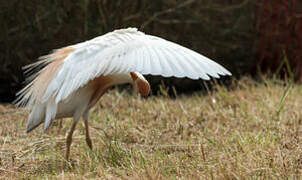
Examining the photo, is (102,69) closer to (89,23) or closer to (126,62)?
(126,62)

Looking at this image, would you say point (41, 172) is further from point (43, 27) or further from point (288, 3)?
point (288, 3)

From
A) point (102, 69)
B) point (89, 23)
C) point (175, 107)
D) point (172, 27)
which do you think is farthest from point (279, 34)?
point (102, 69)

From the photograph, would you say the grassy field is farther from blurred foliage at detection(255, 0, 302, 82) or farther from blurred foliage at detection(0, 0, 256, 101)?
blurred foliage at detection(255, 0, 302, 82)

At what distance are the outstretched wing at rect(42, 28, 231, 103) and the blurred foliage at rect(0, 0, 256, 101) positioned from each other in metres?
2.97

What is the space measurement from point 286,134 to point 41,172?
158cm

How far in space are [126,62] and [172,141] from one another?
1.26 meters

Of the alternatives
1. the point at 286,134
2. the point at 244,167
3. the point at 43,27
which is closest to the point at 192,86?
the point at 43,27

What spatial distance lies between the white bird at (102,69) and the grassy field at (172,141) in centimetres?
28

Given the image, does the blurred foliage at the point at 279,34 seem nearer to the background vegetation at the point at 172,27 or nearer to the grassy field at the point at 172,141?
the background vegetation at the point at 172,27

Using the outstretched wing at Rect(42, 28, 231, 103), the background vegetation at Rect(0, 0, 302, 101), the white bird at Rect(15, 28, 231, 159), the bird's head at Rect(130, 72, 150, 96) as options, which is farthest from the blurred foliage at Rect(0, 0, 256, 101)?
the outstretched wing at Rect(42, 28, 231, 103)

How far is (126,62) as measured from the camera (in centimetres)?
258

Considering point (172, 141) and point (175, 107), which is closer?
point (172, 141)

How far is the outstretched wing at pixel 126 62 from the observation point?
2.48 metres

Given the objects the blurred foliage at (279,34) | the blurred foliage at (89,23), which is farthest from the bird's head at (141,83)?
the blurred foliage at (279,34)
